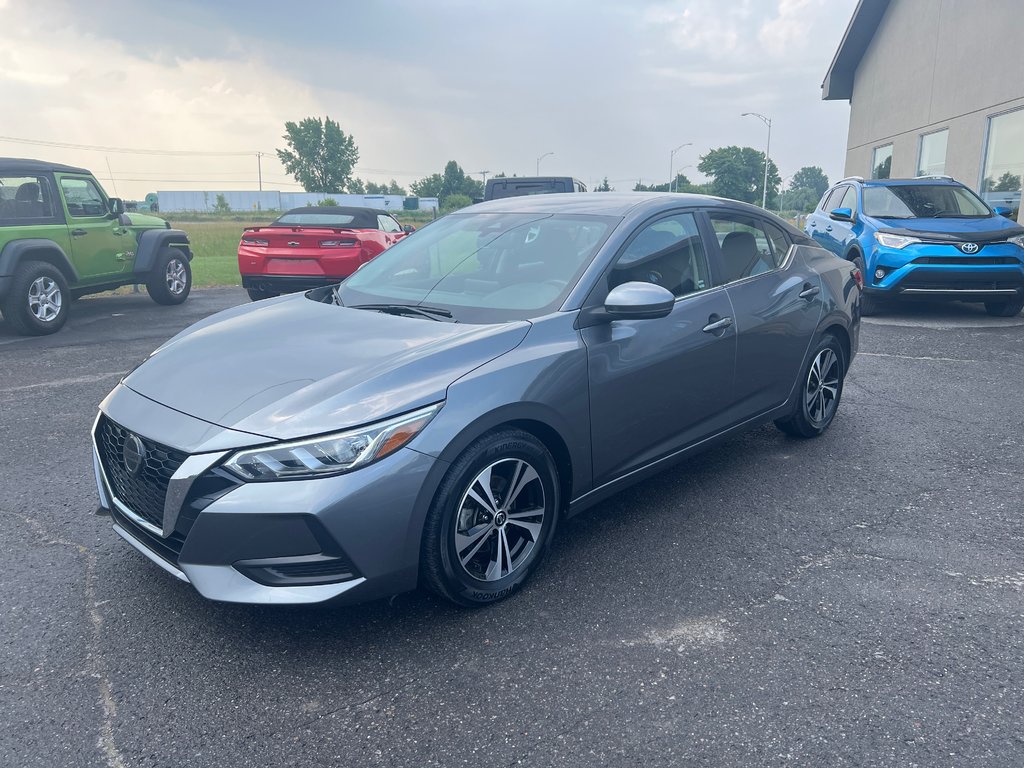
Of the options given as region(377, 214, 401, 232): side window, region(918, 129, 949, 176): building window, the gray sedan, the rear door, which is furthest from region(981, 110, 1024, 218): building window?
the gray sedan

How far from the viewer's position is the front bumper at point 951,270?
387 inches

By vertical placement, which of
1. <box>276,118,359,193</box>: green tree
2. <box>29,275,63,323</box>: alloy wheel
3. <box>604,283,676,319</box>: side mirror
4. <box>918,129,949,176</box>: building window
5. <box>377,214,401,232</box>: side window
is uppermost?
<box>276,118,359,193</box>: green tree

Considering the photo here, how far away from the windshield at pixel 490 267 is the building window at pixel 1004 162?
13.4 meters

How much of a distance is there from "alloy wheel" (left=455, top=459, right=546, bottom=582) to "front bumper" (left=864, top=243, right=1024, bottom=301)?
329 inches

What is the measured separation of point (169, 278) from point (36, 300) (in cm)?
274

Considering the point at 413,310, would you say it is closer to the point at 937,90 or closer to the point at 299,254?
the point at 299,254

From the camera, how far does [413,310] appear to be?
3.72 metres

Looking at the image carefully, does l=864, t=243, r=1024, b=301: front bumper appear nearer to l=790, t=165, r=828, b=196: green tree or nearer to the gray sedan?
the gray sedan

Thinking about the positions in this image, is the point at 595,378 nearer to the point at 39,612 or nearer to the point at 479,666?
the point at 479,666

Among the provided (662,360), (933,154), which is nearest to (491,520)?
(662,360)

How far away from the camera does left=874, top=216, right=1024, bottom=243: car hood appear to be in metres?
9.84

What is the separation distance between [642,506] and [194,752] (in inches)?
98.9

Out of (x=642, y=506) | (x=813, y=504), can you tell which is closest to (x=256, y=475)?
(x=642, y=506)

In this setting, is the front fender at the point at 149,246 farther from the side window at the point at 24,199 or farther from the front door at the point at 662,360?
the front door at the point at 662,360
